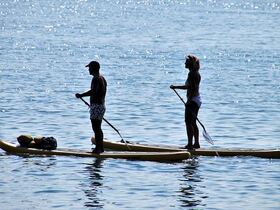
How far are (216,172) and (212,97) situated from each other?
18342 mm

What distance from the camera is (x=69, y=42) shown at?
76.0 metres

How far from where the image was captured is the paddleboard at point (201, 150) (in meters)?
28.8

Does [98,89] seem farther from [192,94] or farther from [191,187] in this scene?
[191,187]

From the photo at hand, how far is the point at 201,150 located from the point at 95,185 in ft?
14.7

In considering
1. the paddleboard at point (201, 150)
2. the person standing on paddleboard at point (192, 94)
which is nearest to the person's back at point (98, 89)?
the person standing on paddleboard at point (192, 94)

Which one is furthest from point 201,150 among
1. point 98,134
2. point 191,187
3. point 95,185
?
point 95,185

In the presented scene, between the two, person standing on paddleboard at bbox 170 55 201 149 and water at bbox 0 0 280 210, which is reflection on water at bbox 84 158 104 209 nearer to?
water at bbox 0 0 280 210

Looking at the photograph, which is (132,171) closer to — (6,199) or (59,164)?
(59,164)

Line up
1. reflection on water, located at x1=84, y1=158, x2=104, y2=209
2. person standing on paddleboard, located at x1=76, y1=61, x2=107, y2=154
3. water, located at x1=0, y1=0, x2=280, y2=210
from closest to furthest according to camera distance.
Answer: reflection on water, located at x1=84, y1=158, x2=104, y2=209 → water, located at x1=0, y1=0, x2=280, y2=210 → person standing on paddleboard, located at x1=76, y1=61, x2=107, y2=154

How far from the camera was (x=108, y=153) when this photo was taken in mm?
28203

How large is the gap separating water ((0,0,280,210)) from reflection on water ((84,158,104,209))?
2cm

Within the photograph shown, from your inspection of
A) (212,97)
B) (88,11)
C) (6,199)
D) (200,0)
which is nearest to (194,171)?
(6,199)

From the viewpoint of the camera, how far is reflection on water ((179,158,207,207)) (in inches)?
939

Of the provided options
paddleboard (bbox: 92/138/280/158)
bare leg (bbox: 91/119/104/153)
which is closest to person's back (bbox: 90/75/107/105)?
bare leg (bbox: 91/119/104/153)
